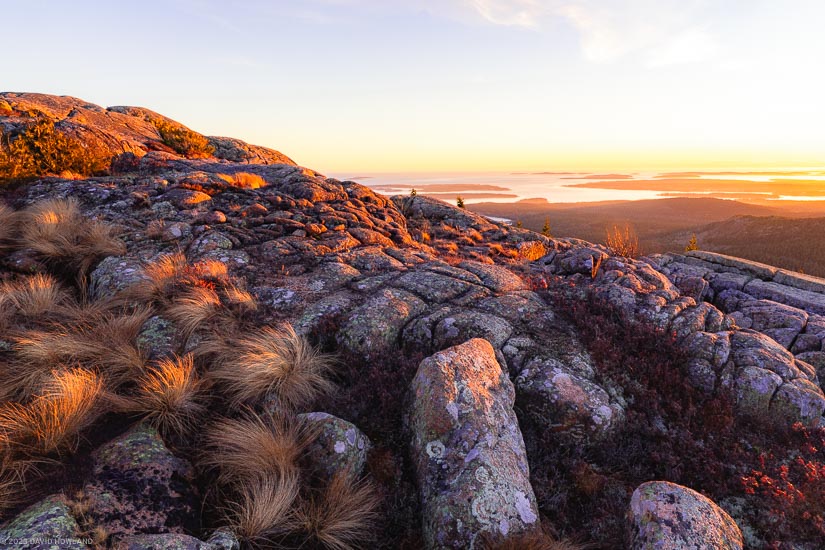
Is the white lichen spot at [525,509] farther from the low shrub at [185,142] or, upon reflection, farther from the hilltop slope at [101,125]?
the low shrub at [185,142]

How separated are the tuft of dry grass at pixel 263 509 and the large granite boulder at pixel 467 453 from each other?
159 centimetres

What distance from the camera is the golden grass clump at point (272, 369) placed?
5699 millimetres

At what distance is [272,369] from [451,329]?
3387mm

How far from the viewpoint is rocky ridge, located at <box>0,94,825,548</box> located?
404cm

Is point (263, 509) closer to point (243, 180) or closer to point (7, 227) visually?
point (7, 227)

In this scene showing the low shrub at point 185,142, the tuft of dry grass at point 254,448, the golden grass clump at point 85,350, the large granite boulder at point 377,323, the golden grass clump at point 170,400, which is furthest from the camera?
the low shrub at point 185,142

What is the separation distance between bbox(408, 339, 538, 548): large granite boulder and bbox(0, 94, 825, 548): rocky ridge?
0.02 meters

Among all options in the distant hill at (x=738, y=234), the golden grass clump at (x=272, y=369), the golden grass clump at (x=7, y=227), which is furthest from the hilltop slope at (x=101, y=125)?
the distant hill at (x=738, y=234)

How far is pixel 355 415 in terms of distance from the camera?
5727mm

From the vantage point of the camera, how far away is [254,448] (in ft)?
14.8

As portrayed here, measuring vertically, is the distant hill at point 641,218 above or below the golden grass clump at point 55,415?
below

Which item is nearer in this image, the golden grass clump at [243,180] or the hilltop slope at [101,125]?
the golden grass clump at [243,180]

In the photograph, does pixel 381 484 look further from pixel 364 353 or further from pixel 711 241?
pixel 711 241

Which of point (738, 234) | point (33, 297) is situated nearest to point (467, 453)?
point (33, 297)
